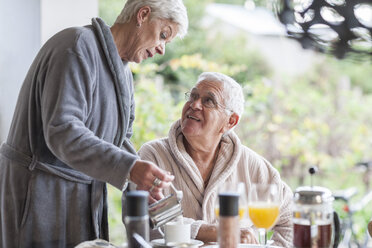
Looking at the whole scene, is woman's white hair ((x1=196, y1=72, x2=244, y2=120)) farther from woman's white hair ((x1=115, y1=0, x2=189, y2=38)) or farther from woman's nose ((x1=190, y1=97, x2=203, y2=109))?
woman's white hair ((x1=115, y1=0, x2=189, y2=38))

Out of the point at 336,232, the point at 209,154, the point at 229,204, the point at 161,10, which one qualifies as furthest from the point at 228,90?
the point at 229,204

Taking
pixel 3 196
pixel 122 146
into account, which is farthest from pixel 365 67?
pixel 3 196

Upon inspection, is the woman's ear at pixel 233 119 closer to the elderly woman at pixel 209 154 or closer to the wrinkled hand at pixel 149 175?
the elderly woman at pixel 209 154

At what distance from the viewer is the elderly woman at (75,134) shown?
5.49ft

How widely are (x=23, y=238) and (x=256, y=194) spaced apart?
2.50 feet

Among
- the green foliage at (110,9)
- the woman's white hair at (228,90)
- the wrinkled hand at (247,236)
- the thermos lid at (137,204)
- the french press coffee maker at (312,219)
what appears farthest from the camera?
the green foliage at (110,9)

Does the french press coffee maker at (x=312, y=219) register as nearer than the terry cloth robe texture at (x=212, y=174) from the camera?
Yes

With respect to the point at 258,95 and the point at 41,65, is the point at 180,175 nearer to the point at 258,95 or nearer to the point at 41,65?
the point at 41,65

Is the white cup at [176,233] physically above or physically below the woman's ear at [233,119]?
below

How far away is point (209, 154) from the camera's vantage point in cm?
244

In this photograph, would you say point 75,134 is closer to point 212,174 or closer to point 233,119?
point 212,174

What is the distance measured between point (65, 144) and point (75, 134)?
42 millimetres

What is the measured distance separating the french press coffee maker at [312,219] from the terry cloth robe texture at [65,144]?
0.50m

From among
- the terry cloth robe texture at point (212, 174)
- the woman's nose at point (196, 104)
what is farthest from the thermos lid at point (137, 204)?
the woman's nose at point (196, 104)
